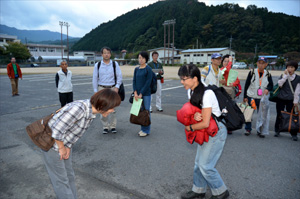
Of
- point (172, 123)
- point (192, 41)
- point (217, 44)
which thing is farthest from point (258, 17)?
point (172, 123)

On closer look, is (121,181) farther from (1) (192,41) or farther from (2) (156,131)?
(1) (192,41)

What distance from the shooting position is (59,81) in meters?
5.92

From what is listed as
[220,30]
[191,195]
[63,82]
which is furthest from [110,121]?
[220,30]

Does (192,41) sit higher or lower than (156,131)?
higher

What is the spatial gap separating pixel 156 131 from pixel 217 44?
90.0 metres

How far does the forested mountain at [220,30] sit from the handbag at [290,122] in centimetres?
7994

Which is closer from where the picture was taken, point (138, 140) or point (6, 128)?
point (138, 140)

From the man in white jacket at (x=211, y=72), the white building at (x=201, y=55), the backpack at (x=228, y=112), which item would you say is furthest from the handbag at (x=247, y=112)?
the white building at (x=201, y=55)

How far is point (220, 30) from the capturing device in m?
89.2

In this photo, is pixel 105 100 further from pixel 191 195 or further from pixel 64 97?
pixel 64 97

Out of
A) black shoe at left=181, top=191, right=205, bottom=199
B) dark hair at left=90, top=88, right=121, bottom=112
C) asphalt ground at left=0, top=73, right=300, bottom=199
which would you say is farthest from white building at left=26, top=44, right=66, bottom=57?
black shoe at left=181, top=191, right=205, bottom=199

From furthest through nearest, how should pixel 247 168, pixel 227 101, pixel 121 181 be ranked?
pixel 247 168
pixel 121 181
pixel 227 101

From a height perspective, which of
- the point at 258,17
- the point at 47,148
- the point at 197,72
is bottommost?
the point at 47,148

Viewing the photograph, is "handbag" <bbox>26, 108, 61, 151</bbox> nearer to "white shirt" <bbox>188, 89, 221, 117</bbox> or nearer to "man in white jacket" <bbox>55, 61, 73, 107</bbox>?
"white shirt" <bbox>188, 89, 221, 117</bbox>
